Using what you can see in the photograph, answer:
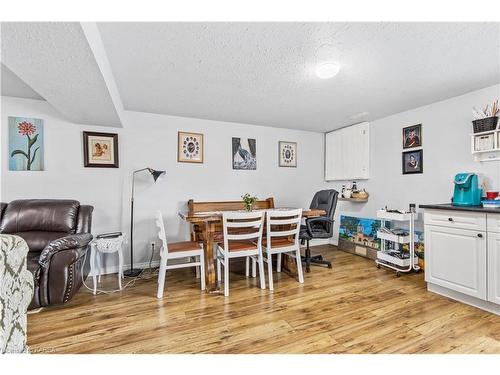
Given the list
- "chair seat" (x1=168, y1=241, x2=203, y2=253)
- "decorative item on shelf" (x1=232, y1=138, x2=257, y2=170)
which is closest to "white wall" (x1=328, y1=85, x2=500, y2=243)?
"decorative item on shelf" (x1=232, y1=138, x2=257, y2=170)

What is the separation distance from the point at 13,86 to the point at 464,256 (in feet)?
15.3

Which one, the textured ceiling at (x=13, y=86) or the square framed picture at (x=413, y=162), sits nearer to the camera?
the textured ceiling at (x=13, y=86)

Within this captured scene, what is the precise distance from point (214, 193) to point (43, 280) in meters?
2.17

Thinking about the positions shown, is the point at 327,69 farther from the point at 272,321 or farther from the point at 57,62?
the point at 272,321

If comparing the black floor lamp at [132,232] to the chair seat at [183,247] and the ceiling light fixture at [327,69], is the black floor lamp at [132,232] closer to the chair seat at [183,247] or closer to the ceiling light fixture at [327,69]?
the chair seat at [183,247]

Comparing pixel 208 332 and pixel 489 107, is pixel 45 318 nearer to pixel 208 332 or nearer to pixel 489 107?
pixel 208 332

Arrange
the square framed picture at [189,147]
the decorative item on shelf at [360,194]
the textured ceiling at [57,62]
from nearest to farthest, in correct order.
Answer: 1. the textured ceiling at [57,62]
2. the square framed picture at [189,147]
3. the decorative item on shelf at [360,194]

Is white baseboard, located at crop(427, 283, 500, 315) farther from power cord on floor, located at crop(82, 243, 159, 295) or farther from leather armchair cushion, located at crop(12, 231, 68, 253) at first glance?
leather armchair cushion, located at crop(12, 231, 68, 253)

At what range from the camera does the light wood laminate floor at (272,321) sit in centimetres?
164

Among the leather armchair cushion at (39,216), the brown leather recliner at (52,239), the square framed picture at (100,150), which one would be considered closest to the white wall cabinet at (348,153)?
the square framed picture at (100,150)

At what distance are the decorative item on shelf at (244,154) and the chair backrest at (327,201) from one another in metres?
1.13

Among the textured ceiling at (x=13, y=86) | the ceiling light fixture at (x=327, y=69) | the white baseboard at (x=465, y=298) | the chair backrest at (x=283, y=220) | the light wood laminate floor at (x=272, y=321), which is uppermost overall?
the textured ceiling at (x=13, y=86)

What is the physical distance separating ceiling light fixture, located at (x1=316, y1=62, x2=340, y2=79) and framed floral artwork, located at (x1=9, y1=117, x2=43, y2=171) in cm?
316

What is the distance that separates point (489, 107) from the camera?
250cm
